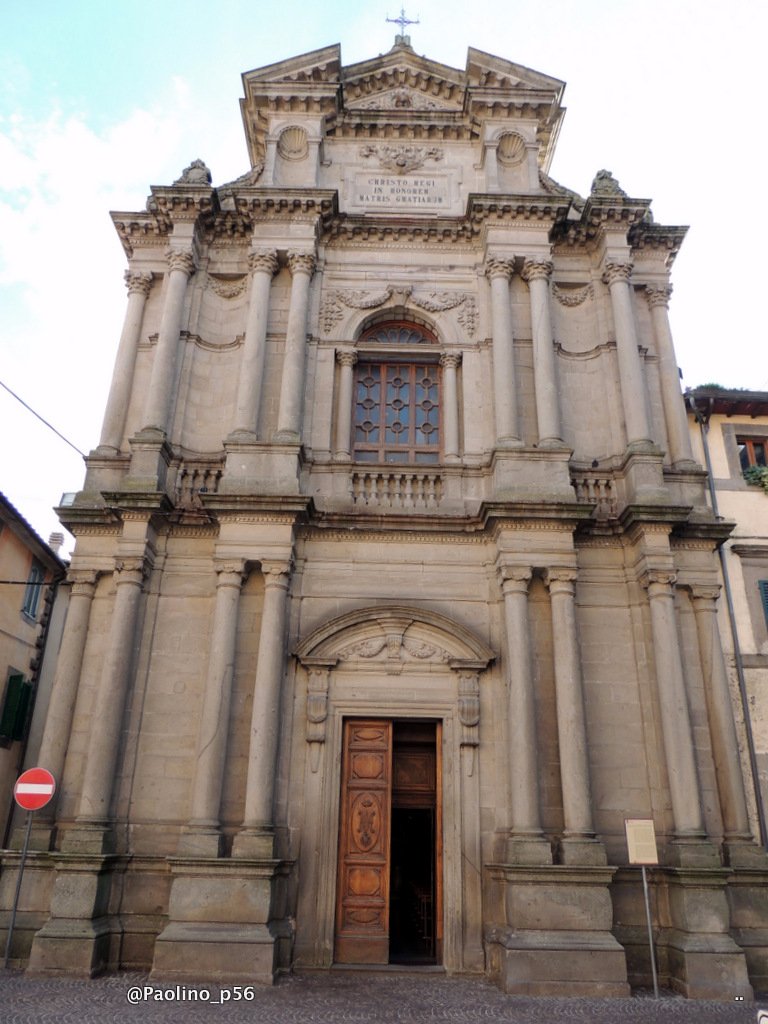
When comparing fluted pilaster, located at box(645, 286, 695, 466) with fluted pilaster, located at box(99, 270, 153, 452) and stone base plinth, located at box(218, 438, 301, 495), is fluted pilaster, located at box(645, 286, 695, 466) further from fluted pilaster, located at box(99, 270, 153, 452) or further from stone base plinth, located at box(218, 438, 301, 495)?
fluted pilaster, located at box(99, 270, 153, 452)

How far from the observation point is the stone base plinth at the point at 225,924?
10.3 m

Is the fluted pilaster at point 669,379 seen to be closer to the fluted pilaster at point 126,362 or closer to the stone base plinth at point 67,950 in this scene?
the fluted pilaster at point 126,362

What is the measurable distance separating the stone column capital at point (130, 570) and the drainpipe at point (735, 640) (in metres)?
10.4

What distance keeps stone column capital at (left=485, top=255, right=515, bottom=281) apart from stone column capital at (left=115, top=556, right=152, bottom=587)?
8.83m

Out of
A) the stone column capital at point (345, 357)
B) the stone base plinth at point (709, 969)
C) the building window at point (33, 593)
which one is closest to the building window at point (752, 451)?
the stone column capital at point (345, 357)

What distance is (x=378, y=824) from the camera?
1216 cm

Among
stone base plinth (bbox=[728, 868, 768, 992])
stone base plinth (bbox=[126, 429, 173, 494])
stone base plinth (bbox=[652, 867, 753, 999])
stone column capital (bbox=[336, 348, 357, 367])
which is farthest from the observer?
stone column capital (bbox=[336, 348, 357, 367])

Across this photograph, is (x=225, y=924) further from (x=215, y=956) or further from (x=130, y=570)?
(x=130, y=570)

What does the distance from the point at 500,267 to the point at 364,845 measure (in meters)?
11.1

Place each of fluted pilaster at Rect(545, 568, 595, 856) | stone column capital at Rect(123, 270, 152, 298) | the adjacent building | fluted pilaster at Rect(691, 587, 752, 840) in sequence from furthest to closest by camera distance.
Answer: the adjacent building
stone column capital at Rect(123, 270, 152, 298)
fluted pilaster at Rect(691, 587, 752, 840)
fluted pilaster at Rect(545, 568, 595, 856)

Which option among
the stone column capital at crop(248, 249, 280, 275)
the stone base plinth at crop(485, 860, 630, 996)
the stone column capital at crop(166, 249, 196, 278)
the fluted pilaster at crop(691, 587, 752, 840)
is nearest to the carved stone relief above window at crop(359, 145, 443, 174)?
the stone column capital at crop(248, 249, 280, 275)

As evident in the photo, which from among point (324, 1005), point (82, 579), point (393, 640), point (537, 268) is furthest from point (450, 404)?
point (324, 1005)

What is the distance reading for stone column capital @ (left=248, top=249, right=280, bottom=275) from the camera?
50.7ft

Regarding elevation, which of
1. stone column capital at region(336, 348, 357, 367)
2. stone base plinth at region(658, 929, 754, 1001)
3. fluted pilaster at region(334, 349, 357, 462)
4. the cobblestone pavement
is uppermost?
stone column capital at region(336, 348, 357, 367)
